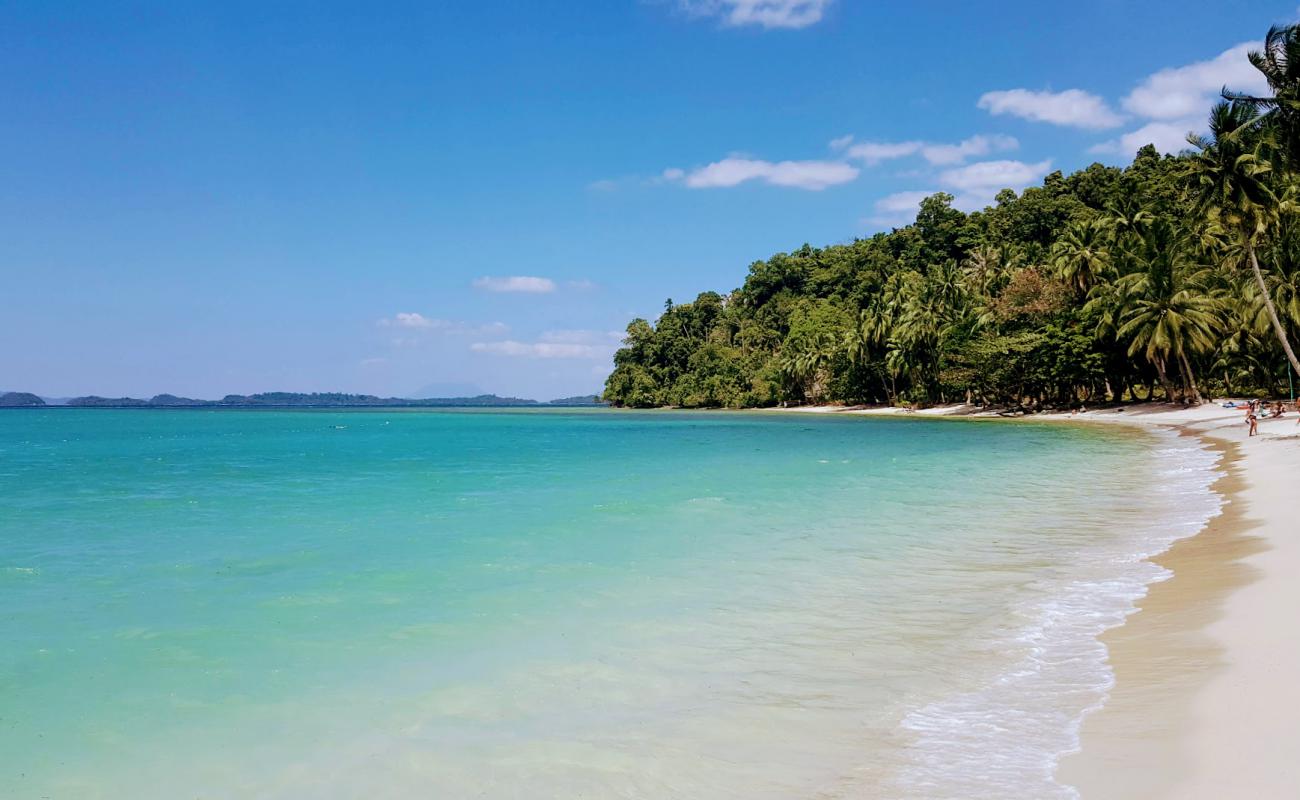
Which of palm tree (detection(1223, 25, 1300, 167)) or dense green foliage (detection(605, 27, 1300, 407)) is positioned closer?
palm tree (detection(1223, 25, 1300, 167))

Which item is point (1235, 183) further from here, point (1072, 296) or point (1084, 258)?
point (1072, 296)

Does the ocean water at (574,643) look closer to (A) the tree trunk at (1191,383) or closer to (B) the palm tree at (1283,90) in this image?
(B) the palm tree at (1283,90)

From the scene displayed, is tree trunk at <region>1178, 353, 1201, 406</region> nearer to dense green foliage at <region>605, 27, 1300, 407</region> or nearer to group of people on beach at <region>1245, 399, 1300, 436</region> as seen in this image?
dense green foliage at <region>605, 27, 1300, 407</region>

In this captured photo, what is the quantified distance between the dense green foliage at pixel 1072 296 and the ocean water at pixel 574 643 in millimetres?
25040

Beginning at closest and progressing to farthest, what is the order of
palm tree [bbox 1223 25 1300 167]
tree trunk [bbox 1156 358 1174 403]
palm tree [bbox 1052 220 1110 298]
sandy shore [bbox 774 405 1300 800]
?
sandy shore [bbox 774 405 1300 800] < palm tree [bbox 1223 25 1300 167] < tree trunk [bbox 1156 358 1174 403] < palm tree [bbox 1052 220 1110 298]

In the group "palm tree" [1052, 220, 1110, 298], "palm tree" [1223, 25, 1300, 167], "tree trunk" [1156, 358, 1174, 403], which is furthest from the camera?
"palm tree" [1052, 220, 1110, 298]

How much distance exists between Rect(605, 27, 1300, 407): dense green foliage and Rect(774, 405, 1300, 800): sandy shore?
24.8 metres

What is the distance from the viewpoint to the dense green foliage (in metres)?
36.4

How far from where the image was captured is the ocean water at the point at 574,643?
17.5ft

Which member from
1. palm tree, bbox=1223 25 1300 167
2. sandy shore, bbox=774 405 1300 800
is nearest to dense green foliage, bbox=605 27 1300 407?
palm tree, bbox=1223 25 1300 167

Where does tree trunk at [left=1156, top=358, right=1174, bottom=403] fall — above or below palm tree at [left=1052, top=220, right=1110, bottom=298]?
below

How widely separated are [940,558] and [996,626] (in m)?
3.78

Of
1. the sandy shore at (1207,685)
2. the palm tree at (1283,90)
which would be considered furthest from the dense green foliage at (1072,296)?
the sandy shore at (1207,685)

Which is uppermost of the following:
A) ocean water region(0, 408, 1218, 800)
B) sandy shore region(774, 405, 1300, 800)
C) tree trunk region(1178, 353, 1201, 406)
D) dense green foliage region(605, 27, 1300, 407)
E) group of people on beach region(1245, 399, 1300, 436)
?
dense green foliage region(605, 27, 1300, 407)
